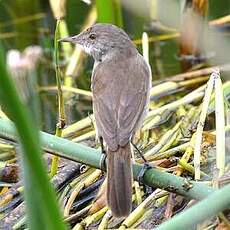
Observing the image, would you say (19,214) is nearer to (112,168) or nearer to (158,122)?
(112,168)

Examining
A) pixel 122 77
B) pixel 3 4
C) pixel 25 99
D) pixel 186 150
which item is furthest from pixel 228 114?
pixel 3 4

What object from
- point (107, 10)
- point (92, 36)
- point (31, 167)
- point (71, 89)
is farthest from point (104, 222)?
point (107, 10)

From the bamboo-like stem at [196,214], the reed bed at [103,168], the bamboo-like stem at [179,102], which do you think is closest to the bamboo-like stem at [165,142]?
the reed bed at [103,168]

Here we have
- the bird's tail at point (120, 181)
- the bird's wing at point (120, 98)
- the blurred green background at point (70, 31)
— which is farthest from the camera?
the blurred green background at point (70, 31)

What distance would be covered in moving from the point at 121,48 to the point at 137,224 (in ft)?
4.06

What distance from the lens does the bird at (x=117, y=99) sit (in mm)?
2973

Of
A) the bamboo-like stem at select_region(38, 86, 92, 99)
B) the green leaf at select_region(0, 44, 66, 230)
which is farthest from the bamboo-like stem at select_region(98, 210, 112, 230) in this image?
the bamboo-like stem at select_region(38, 86, 92, 99)

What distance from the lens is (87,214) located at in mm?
3547

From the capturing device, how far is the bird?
2.97 m

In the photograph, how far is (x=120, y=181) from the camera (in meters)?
2.97

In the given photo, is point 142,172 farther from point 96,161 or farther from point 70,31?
point 70,31

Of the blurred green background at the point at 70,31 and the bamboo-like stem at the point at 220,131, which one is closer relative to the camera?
the bamboo-like stem at the point at 220,131

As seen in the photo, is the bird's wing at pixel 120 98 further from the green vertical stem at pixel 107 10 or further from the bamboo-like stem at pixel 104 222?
the green vertical stem at pixel 107 10

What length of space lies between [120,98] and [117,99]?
0.02 metres
